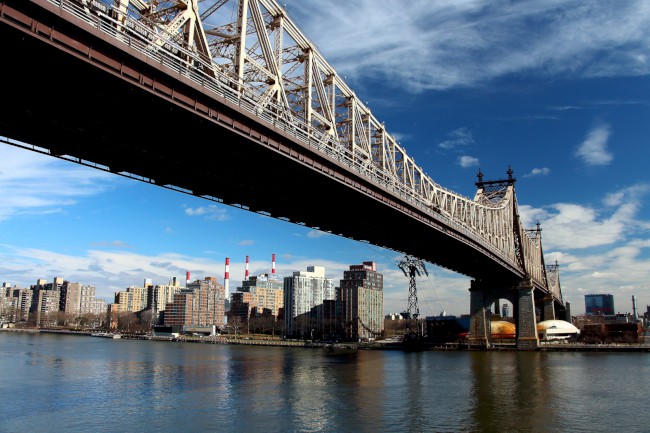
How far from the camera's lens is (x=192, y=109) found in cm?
2527

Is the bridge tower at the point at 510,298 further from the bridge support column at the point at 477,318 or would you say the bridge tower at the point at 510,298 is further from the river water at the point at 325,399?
the river water at the point at 325,399

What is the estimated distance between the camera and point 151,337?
17338 centimetres

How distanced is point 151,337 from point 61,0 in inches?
6606

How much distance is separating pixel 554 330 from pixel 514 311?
22745 millimetres

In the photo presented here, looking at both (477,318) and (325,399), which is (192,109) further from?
(477,318)

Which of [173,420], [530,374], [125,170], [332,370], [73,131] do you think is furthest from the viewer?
[332,370]

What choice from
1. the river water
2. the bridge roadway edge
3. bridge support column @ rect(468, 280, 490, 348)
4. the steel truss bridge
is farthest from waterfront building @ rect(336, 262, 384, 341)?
the bridge roadway edge

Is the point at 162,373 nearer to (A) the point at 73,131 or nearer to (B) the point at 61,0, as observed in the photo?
(A) the point at 73,131

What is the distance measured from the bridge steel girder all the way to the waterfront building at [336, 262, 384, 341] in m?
130

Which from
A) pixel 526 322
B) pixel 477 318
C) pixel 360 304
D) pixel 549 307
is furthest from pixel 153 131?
pixel 360 304

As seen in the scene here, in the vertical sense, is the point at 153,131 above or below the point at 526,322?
above

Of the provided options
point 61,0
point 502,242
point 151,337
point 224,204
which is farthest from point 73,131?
point 151,337

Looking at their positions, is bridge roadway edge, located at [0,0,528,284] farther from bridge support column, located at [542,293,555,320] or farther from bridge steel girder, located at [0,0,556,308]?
bridge support column, located at [542,293,555,320]

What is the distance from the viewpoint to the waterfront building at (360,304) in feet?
570
